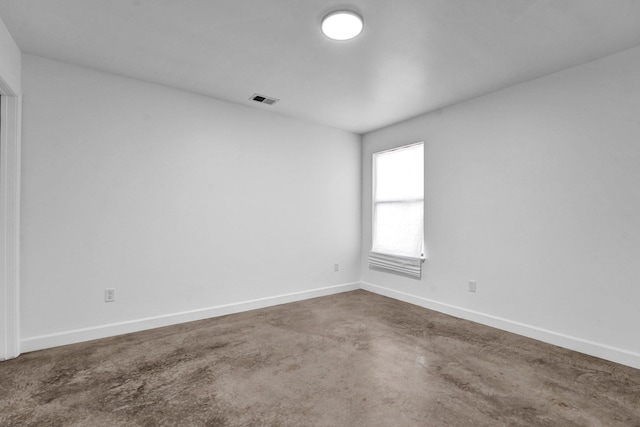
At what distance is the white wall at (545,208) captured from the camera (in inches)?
98.2

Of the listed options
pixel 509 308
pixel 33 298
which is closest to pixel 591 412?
pixel 509 308

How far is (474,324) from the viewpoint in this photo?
334 cm

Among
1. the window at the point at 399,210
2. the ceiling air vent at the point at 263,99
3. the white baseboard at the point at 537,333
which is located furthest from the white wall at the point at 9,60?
the white baseboard at the point at 537,333

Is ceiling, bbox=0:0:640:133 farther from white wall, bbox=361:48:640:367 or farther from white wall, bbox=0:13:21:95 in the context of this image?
white wall, bbox=361:48:640:367

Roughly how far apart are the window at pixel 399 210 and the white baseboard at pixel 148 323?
3.88 feet

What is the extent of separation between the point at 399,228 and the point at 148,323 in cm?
328

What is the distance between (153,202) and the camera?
3201 millimetres

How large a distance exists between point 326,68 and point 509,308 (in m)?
3.02

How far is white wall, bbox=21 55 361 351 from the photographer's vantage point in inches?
106

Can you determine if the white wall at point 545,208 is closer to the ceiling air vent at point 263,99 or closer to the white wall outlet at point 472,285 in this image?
the white wall outlet at point 472,285

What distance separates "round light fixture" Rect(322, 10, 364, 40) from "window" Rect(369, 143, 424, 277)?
2.21 metres

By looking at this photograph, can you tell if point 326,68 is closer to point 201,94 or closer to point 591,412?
point 201,94

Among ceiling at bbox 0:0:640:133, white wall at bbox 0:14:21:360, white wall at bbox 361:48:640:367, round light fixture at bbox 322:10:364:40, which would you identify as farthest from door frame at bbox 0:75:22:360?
white wall at bbox 361:48:640:367

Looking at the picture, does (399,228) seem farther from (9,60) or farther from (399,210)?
(9,60)
